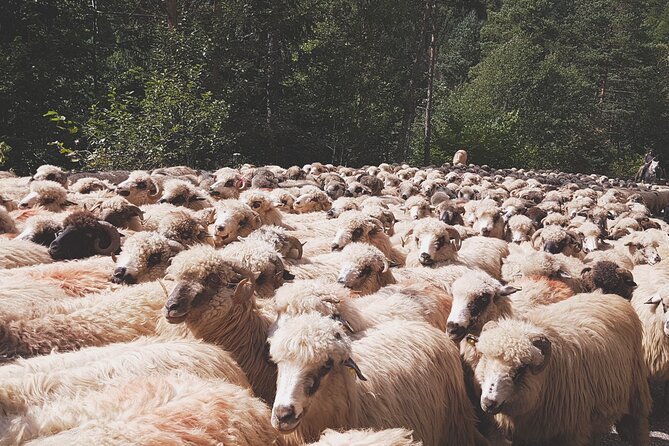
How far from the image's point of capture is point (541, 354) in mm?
4004

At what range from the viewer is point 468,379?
459cm

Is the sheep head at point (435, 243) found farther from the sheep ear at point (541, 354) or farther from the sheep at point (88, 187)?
the sheep at point (88, 187)

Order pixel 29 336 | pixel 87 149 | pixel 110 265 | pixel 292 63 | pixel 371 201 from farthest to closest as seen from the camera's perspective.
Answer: pixel 292 63, pixel 87 149, pixel 371 201, pixel 110 265, pixel 29 336

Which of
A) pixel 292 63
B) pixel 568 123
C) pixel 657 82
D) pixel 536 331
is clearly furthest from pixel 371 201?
pixel 657 82

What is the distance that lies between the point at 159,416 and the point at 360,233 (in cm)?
474

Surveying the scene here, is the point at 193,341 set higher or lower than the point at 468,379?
higher

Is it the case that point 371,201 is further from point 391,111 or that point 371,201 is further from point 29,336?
point 391,111

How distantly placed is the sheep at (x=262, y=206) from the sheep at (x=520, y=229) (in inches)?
160

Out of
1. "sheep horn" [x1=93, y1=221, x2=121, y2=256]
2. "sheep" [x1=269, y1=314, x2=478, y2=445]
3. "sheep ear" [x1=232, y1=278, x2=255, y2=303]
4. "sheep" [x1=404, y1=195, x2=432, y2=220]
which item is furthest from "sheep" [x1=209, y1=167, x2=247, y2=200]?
"sheep" [x1=269, y1=314, x2=478, y2=445]

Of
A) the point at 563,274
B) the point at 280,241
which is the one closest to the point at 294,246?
the point at 280,241

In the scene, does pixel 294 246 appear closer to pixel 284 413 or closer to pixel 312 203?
pixel 284 413

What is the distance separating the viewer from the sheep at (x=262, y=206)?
821cm

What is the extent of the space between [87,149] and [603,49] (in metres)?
47.2

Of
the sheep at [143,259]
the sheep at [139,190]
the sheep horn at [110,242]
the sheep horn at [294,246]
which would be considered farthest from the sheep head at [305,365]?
the sheep at [139,190]
